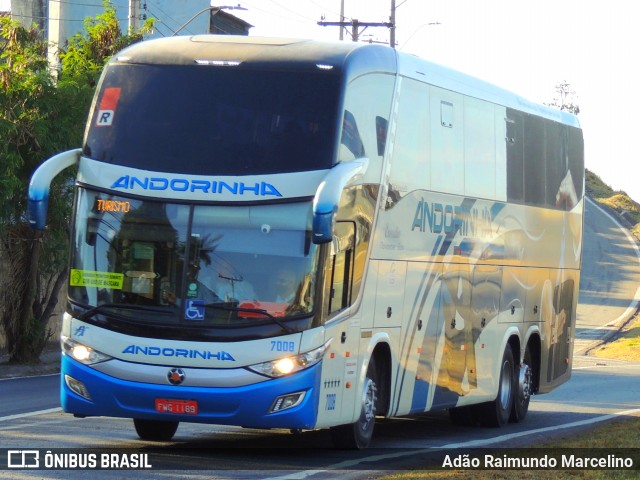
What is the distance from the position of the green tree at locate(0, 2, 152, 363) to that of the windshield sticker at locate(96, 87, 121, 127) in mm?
11779

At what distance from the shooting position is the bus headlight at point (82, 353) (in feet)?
39.3

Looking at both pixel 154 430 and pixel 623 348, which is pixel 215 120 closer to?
pixel 154 430

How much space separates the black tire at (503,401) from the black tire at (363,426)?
470cm

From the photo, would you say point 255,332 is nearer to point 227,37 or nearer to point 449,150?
point 227,37

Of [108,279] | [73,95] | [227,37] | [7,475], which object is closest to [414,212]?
[227,37]

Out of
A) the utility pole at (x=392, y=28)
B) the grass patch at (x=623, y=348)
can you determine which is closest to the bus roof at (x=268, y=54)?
the grass patch at (x=623, y=348)

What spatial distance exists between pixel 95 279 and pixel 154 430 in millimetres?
2310

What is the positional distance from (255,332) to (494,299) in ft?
20.9

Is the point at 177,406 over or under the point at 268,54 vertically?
under

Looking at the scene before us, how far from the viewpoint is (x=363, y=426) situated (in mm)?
13234

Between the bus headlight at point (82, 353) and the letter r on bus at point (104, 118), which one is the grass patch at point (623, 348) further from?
the bus headlight at point (82, 353)

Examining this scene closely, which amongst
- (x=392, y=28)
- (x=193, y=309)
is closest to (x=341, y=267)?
(x=193, y=309)

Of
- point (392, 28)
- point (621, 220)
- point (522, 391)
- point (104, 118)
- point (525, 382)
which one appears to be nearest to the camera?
point (104, 118)

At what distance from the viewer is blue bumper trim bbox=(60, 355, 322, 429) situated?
38.2 feet
